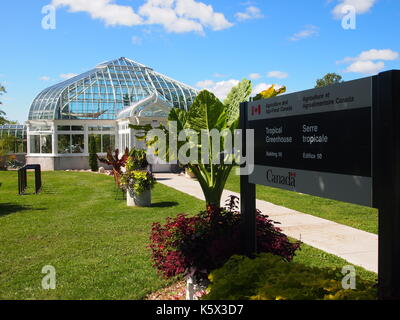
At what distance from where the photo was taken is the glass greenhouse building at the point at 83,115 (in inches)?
1072

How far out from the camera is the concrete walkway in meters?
6.47

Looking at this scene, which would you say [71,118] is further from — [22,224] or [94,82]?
[22,224]

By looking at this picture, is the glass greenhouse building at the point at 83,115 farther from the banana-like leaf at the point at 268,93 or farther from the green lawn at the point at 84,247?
the banana-like leaf at the point at 268,93

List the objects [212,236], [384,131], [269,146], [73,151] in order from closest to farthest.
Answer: [384,131] < [269,146] < [212,236] < [73,151]

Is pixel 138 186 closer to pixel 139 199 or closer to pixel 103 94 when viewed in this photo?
pixel 139 199

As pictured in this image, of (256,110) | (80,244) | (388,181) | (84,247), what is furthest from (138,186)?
(388,181)

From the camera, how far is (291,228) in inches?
338

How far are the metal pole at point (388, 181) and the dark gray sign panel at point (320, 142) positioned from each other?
5.1 inches

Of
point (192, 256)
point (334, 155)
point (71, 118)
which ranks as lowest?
point (192, 256)

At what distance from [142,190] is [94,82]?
1956 cm

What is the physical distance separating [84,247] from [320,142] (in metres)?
5.28

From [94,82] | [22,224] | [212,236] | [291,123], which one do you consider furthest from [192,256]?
[94,82]

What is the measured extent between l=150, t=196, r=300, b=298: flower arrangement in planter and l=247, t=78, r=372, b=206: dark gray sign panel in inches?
Answer: 28.8

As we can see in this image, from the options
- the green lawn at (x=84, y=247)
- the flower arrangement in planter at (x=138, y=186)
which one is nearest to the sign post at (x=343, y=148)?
the green lawn at (x=84, y=247)
